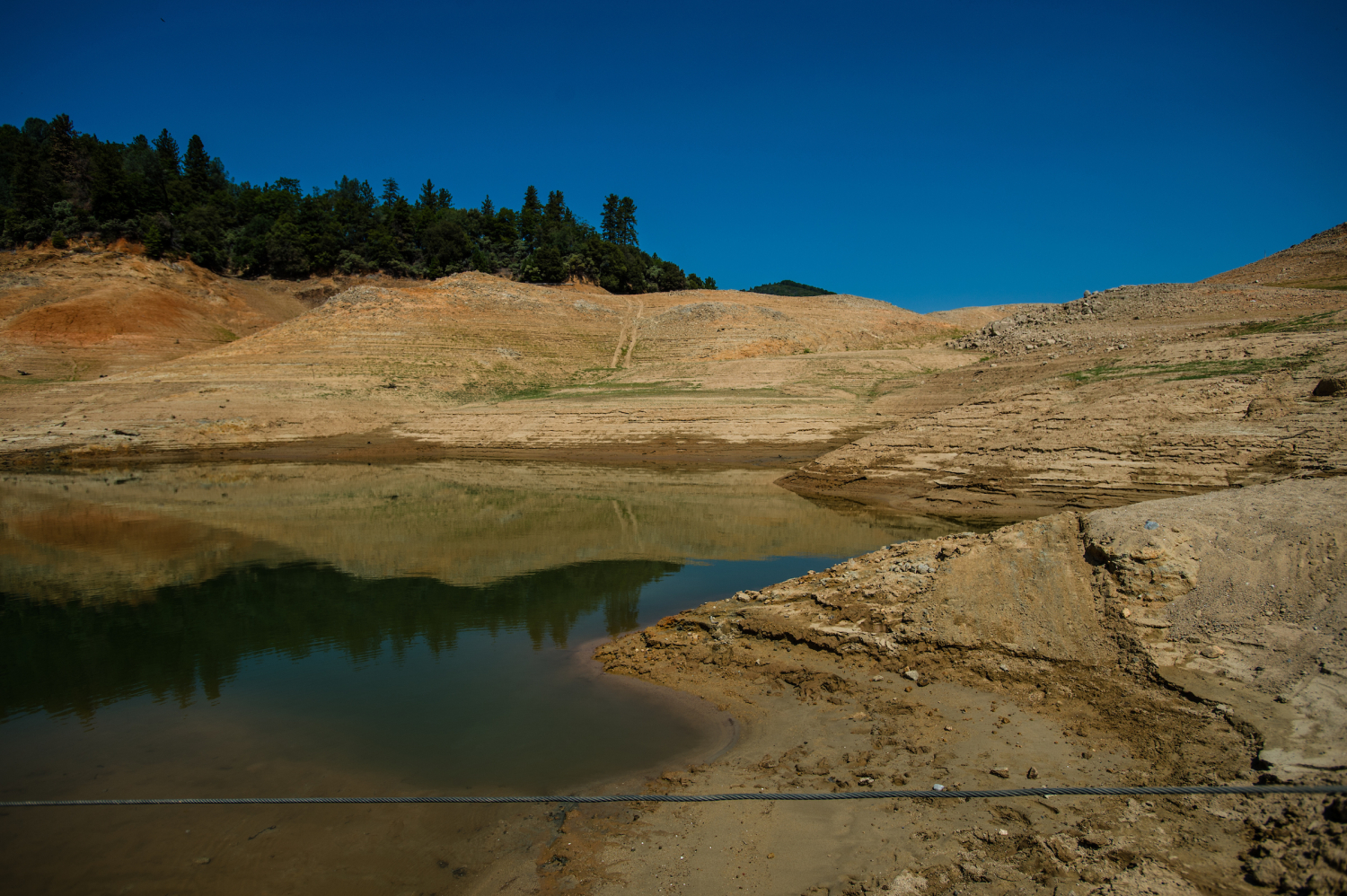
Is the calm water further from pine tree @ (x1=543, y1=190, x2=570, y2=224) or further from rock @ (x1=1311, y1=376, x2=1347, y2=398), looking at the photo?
pine tree @ (x1=543, y1=190, x2=570, y2=224)

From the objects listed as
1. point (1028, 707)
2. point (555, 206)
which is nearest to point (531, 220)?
point (555, 206)

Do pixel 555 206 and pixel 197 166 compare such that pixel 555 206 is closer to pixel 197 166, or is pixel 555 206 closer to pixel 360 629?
pixel 197 166

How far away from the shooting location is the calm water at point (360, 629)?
→ 19.4ft

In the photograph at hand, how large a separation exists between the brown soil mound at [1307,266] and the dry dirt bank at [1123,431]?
34.2ft

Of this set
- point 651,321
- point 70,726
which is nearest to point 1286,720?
point 70,726

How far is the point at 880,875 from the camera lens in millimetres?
3883

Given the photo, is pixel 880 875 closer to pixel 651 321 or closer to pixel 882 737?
pixel 882 737

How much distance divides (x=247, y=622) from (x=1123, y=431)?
58.8 feet

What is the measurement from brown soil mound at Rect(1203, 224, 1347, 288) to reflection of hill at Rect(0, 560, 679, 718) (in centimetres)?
3685

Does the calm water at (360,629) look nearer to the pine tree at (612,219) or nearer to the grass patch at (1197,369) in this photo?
the grass patch at (1197,369)

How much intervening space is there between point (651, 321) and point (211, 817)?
4742cm

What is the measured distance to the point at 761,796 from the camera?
188 inches

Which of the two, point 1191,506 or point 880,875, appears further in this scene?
point 1191,506

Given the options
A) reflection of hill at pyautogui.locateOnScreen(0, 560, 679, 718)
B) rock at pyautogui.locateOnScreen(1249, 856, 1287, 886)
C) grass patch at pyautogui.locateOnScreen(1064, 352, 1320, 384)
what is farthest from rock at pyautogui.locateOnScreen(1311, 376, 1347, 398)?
rock at pyautogui.locateOnScreen(1249, 856, 1287, 886)
